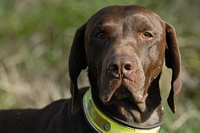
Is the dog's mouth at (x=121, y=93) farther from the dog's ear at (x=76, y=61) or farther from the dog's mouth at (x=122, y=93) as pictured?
the dog's ear at (x=76, y=61)

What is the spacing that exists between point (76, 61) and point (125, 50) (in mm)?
636

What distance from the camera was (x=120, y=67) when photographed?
5.20 meters

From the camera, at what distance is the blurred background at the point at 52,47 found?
8984 millimetres

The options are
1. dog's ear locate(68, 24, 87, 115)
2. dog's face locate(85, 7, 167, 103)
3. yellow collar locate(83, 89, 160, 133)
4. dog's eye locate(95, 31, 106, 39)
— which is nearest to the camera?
dog's face locate(85, 7, 167, 103)

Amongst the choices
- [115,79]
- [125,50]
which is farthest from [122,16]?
[115,79]

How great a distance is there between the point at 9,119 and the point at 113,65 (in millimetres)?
1706

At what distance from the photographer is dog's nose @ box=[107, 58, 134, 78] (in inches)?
205

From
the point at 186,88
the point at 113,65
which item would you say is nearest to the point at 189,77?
the point at 186,88

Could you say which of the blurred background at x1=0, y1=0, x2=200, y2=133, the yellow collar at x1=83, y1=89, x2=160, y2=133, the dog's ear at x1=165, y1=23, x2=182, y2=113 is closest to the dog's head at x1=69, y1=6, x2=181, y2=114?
the dog's ear at x1=165, y1=23, x2=182, y2=113

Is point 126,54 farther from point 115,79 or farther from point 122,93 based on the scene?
point 122,93

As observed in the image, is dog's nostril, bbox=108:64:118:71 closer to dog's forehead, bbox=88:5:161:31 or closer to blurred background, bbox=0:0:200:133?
dog's forehead, bbox=88:5:161:31

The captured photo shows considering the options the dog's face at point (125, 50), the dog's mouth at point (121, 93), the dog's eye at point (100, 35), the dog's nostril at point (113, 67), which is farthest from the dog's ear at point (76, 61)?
the dog's nostril at point (113, 67)

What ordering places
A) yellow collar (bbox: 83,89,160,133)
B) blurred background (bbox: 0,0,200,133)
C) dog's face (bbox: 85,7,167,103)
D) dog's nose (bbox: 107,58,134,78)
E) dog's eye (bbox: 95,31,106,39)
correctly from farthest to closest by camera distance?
1. blurred background (bbox: 0,0,200,133)
2. dog's eye (bbox: 95,31,106,39)
3. yellow collar (bbox: 83,89,160,133)
4. dog's face (bbox: 85,7,167,103)
5. dog's nose (bbox: 107,58,134,78)

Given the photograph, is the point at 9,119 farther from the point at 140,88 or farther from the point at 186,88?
the point at 186,88
